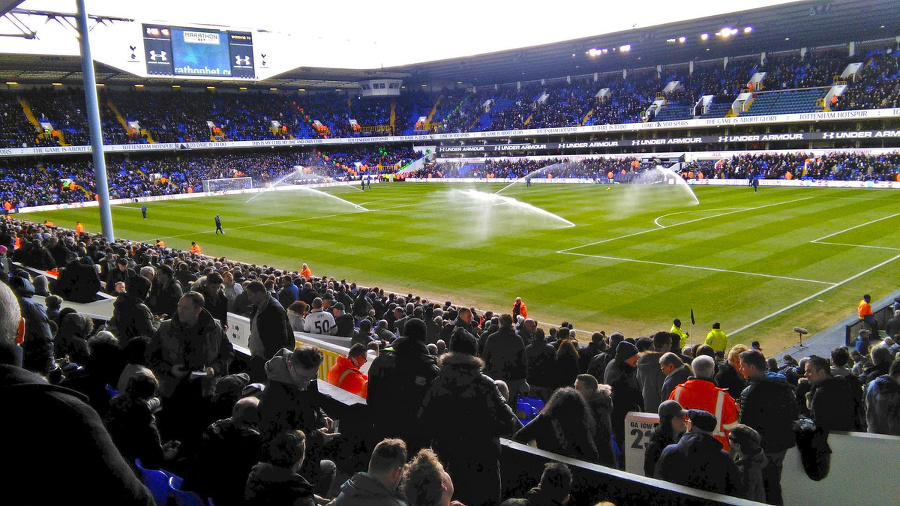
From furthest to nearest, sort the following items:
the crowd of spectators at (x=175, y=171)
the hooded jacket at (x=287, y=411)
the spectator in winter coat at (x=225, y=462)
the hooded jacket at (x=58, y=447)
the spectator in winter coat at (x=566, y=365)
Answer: the crowd of spectators at (x=175, y=171)
the spectator in winter coat at (x=566, y=365)
the hooded jacket at (x=287, y=411)
the spectator in winter coat at (x=225, y=462)
the hooded jacket at (x=58, y=447)

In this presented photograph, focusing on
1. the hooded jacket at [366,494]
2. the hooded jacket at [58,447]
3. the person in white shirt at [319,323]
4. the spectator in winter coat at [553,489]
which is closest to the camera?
the hooded jacket at [58,447]

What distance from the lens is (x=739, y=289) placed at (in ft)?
62.7

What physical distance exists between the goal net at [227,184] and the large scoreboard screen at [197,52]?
10277 millimetres

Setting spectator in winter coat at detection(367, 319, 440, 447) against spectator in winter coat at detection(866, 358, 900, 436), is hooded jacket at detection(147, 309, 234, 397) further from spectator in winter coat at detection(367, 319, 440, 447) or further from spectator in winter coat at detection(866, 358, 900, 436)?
spectator in winter coat at detection(866, 358, 900, 436)

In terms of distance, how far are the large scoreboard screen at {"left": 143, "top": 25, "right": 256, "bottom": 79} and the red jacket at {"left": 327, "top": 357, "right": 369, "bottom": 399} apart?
5785cm

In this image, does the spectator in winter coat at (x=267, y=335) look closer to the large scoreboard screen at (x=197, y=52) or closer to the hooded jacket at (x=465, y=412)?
the hooded jacket at (x=465, y=412)

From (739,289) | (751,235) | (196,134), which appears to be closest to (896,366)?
(739,289)

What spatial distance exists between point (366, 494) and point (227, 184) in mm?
64863

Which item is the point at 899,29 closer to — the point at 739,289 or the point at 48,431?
the point at 739,289

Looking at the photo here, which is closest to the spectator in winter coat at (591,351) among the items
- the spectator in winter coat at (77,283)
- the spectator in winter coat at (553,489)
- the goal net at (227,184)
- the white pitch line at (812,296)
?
the spectator in winter coat at (553,489)

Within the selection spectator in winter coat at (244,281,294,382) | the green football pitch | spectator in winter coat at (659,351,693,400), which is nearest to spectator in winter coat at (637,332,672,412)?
spectator in winter coat at (659,351,693,400)

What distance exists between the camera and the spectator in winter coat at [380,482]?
10.9 ft

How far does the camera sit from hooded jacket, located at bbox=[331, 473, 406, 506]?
333cm

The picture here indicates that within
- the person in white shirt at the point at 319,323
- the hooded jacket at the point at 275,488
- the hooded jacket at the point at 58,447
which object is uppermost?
the hooded jacket at the point at 58,447
